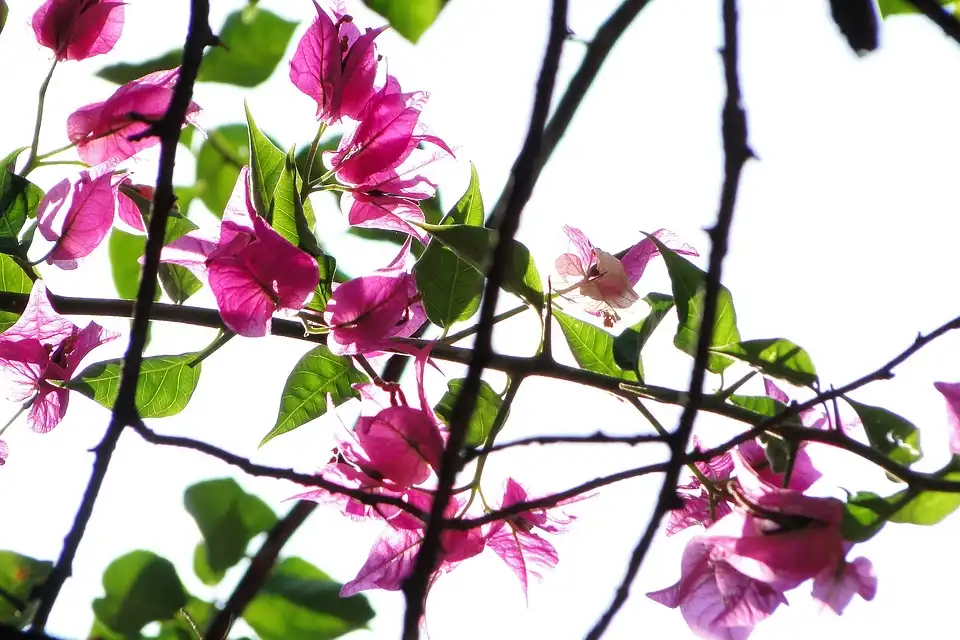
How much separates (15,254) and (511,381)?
0.36 m

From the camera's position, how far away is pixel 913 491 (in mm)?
546

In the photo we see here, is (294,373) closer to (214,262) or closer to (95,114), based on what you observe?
(214,262)

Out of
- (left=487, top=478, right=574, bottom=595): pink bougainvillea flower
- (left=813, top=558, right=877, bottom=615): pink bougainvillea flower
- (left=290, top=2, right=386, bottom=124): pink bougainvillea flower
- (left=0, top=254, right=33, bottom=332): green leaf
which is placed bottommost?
(left=813, top=558, right=877, bottom=615): pink bougainvillea flower

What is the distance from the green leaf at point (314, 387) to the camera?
0.72 metres

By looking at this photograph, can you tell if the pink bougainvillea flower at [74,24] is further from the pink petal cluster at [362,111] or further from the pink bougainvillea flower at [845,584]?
the pink bougainvillea flower at [845,584]

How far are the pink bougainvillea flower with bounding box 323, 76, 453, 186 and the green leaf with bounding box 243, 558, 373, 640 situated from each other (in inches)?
15.6

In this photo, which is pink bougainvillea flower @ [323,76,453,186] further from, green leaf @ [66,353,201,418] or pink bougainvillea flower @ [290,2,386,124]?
green leaf @ [66,353,201,418]

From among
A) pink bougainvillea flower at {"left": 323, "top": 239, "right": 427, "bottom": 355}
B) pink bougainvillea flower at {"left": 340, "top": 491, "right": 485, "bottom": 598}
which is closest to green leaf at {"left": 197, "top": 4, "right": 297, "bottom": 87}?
pink bougainvillea flower at {"left": 323, "top": 239, "right": 427, "bottom": 355}

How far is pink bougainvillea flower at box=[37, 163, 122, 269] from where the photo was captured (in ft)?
2.37

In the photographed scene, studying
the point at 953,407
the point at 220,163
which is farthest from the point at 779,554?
the point at 220,163

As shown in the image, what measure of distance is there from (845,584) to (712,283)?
269 mm

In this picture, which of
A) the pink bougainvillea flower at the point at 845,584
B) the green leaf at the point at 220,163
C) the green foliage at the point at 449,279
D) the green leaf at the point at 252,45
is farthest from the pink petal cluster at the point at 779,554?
the green leaf at the point at 220,163

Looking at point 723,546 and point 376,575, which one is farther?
point 376,575

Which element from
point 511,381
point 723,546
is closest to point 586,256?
point 511,381
